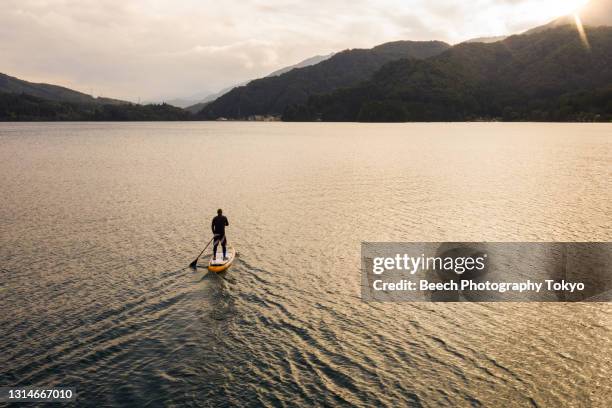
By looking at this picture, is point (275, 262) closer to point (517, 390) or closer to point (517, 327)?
point (517, 327)

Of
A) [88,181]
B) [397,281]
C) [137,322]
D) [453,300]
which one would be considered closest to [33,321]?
[137,322]

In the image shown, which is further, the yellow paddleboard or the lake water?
the yellow paddleboard

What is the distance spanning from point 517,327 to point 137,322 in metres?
21.1

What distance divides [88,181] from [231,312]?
61368 mm

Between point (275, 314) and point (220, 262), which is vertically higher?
point (220, 262)

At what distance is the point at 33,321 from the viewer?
2359 centimetres

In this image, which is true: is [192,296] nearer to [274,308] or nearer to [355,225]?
[274,308]

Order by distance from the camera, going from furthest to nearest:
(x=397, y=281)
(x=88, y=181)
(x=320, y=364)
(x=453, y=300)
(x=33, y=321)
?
(x=88, y=181) < (x=397, y=281) < (x=453, y=300) < (x=33, y=321) < (x=320, y=364)

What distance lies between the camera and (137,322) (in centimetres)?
2380

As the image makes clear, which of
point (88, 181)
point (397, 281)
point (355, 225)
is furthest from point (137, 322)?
point (88, 181)

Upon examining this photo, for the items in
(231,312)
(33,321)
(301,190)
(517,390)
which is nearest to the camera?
(517,390)

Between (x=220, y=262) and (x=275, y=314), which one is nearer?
(x=275, y=314)

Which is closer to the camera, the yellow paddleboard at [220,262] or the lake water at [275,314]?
the lake water at [275,314]

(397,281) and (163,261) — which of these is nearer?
(397,281)
